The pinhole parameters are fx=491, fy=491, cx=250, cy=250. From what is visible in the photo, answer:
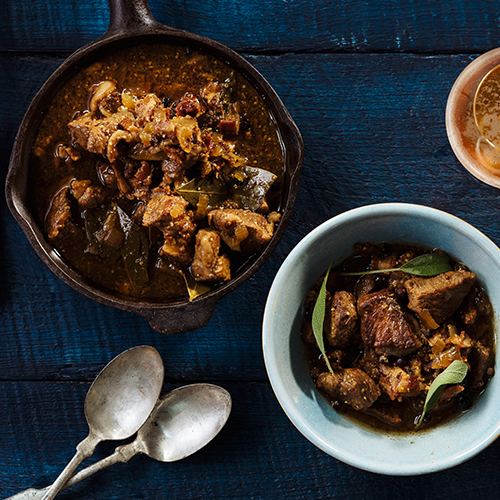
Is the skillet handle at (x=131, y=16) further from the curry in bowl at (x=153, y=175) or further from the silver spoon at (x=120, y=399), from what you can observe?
the silver spoon at (x=120, y=399)

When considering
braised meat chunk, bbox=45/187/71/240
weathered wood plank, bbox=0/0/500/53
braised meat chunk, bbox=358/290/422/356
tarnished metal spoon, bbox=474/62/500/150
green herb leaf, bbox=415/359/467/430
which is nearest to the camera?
green herb leaf, bbox=415/359/467/430

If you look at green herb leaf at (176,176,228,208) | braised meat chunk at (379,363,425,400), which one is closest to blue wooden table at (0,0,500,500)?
green herb leaf at (176,176,228,208)

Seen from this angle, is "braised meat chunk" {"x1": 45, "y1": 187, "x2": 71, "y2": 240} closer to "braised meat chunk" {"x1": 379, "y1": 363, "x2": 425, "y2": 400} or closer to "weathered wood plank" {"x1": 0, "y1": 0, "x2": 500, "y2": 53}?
"weathered wood plank" {"x1": 0, "y1": 0, "x2": 500, "y2": 53}

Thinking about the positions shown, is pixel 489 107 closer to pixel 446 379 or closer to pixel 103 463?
pixel 446 379

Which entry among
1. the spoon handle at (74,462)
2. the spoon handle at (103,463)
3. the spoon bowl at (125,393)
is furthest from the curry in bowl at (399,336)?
the spoon handle at (74,462)

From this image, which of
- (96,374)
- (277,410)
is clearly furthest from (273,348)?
(96,374)

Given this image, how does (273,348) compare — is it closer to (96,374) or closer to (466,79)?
(96,374)

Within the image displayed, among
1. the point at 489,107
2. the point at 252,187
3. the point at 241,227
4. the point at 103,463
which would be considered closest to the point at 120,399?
the point at 103,463
